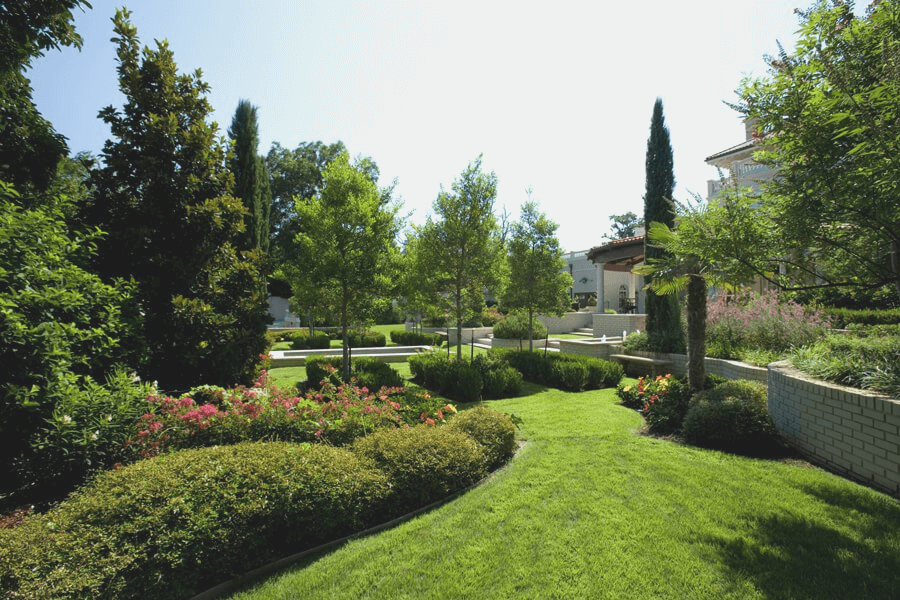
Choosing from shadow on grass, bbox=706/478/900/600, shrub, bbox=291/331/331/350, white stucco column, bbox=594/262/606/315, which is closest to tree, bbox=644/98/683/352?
white stucco column, bbox=594/262/606/315

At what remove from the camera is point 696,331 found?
25.2 ft

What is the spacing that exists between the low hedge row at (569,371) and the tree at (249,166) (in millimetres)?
10920

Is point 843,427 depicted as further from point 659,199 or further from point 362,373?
point 659,199

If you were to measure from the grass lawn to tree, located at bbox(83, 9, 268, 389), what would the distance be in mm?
4370

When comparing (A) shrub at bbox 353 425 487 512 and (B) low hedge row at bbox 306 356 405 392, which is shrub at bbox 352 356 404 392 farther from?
(A) shrub at bbox 353 425 487 512

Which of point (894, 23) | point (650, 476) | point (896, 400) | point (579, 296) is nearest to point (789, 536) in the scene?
→ point (650, 476)

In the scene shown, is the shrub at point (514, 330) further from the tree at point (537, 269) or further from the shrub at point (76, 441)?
the shrub at point (76, 441)

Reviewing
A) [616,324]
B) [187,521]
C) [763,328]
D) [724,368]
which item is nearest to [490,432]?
[187,521]

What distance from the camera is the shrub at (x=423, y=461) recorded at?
4.18 m

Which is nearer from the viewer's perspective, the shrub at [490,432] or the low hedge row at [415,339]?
the shrub at [490,432]

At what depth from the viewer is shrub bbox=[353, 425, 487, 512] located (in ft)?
13.7

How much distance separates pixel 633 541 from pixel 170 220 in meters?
7.31

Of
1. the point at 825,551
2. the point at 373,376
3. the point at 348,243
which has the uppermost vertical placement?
the point at 348,243

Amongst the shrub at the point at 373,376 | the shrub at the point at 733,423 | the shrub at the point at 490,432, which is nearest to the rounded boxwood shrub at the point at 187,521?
the shrub at the point at 490,432
